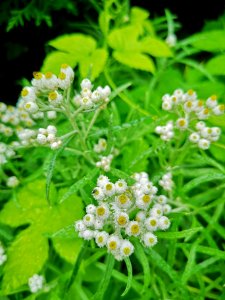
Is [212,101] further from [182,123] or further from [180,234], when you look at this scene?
[180,234]

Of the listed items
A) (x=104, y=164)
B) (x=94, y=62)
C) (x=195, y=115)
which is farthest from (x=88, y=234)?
(x=94, y=62)

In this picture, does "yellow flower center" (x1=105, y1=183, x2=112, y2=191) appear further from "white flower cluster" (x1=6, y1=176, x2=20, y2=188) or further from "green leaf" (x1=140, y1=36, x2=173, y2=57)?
"green leaf" (x1=140, y1=36, x2=173, y2=57)

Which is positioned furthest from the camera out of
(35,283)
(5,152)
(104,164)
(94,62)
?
(94,62)

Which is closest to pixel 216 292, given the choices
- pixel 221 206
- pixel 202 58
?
pixel 221 206

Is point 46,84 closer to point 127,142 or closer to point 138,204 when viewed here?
point 138,204

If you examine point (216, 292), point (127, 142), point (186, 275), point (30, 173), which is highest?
point (30, 173)

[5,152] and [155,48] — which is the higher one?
[155,48]

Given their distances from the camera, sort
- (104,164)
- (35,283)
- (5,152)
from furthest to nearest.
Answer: (5,152), (35,283), (104,164)

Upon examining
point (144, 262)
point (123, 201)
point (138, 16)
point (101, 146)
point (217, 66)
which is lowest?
point (144, 262)
